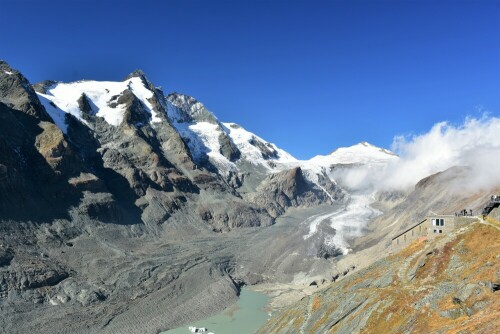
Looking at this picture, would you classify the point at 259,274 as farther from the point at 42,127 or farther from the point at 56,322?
the point at 42,127

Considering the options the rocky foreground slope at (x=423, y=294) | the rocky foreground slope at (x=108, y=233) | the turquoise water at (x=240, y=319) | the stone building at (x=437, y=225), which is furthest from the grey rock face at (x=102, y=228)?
the stone building at (x=437, y=225)

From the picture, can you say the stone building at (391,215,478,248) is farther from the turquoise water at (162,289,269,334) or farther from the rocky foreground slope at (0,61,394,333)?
the rocky foreground slope at (0,61,394,333)

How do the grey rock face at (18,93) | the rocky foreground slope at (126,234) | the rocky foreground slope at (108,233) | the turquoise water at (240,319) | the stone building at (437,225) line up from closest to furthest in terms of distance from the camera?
the stone building at (437,225)
the turquoise water at (240,319)
the rocky foreground slope at (108,233)
the rocky foreground slope at (126,234)
the grey rock face at (18,93)

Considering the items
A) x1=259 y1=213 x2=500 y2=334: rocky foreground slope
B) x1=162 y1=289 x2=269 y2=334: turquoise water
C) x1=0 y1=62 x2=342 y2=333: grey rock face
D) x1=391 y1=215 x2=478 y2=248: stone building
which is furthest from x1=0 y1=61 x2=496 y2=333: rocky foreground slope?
x1=391 y1=215 x2=478 y2=248: stone building

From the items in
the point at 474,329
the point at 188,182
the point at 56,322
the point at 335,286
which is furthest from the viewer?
the point at 188,182

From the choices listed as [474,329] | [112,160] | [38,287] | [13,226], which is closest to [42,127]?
[112,160]

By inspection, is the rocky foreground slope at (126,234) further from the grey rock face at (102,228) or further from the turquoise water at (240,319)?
the turquoise water at (240,319)
